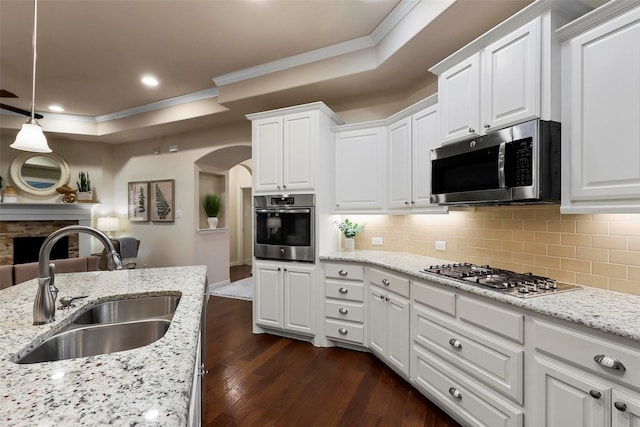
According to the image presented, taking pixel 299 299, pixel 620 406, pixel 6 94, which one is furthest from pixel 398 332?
pixel 6 94

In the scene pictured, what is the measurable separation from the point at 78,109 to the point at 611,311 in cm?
664

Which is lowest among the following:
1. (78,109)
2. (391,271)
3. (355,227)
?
(391,271)

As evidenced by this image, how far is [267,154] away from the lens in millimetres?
3244

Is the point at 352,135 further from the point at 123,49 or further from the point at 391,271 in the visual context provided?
the point at 123,49

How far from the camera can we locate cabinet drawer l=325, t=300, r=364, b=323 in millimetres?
2848

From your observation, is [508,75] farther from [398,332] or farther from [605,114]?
[398,332]

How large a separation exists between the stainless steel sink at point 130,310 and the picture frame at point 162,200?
4067mm

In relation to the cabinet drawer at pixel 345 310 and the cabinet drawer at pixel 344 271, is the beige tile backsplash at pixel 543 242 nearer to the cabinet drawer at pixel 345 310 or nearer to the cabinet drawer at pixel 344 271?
the cabinet drawer at pixel 344 271

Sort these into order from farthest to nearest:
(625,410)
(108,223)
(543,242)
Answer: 1. (108,223)
2. (543,242)
3. (625,410)

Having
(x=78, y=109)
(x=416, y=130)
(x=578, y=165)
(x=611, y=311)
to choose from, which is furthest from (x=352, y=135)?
(x=78, y=109)

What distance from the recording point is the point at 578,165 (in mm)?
1512

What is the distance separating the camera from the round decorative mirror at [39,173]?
5.25 m

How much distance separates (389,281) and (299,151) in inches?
60.8

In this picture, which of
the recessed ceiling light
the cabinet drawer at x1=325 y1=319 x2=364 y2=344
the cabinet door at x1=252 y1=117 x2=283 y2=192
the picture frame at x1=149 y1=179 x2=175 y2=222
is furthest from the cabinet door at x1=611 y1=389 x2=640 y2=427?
the picture frame at x1=149 y1=179 x2=175 y2=222
